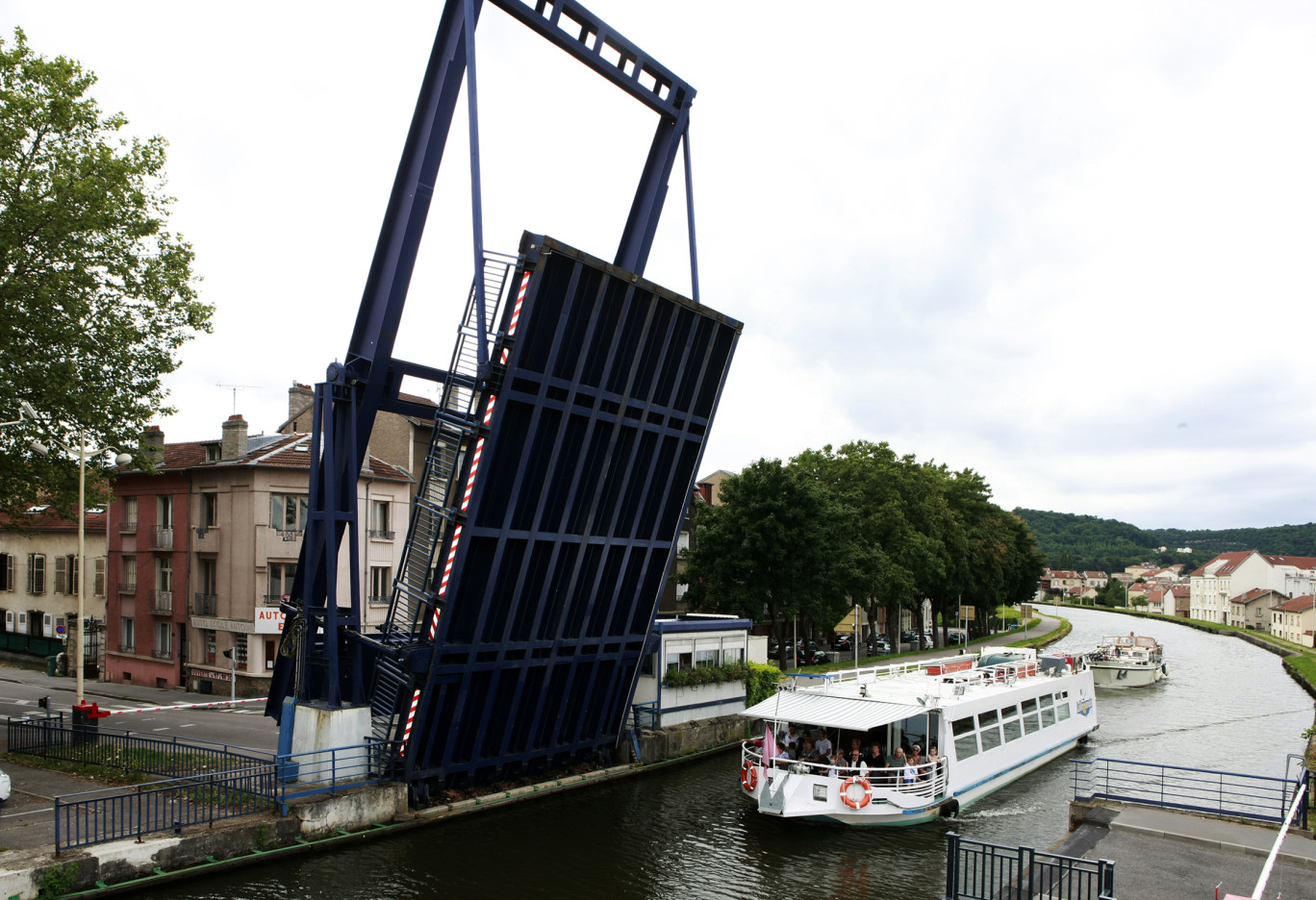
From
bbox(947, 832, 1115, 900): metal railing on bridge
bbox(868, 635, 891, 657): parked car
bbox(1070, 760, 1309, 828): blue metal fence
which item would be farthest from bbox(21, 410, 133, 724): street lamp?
bbox(868, 635, 891, 657): parked car

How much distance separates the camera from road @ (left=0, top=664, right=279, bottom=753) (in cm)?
2470

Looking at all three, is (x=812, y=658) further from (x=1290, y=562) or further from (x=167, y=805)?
(x=1290, y=562)

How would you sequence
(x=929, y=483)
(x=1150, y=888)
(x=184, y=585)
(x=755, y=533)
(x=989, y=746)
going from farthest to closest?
(x=929, y=483), (x=755, y=533), (x=184, y=585), (x=989, y=746), (x=1150, y=888)

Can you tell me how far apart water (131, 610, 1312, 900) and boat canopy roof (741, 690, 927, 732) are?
211 centimetres

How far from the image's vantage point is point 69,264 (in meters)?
24.9

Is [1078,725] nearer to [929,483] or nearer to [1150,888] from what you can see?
[1150,888]

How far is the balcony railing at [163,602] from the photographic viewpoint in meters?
35.0

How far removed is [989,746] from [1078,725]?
8954mm

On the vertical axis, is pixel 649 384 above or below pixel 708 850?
above

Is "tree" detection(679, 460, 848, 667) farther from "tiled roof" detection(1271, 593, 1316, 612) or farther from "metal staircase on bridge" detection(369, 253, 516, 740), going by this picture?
"tiled roof" detection(1271, 593, 1316, 612)

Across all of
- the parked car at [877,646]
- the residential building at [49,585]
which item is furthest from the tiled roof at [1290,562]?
the residential building at [49,585]

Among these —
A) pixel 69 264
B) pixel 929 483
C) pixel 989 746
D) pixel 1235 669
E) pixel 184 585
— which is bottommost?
pixel 1235 669

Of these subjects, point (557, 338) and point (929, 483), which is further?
point (929, 483)

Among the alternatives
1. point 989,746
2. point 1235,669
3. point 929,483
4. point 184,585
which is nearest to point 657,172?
point 989,746
